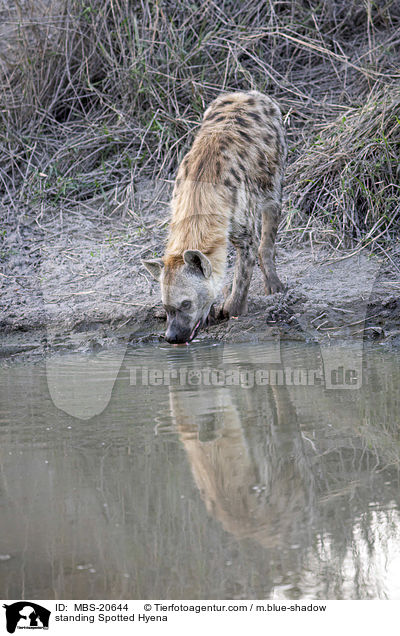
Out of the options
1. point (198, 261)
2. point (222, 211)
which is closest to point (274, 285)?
point (222, 211)

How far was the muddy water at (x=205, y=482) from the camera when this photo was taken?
174 cm

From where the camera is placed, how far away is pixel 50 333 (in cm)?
433

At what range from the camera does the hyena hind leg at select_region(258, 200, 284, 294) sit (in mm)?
4488

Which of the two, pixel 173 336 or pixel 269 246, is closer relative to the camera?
pixel 173 336

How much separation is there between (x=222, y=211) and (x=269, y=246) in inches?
31.5

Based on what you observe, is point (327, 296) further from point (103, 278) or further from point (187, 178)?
point (103, 278)

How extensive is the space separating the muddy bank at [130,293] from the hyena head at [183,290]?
0.41 m

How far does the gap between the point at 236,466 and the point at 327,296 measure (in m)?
2.14

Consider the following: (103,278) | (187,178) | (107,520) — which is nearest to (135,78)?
(103,278)

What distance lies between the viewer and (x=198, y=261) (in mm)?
3648
